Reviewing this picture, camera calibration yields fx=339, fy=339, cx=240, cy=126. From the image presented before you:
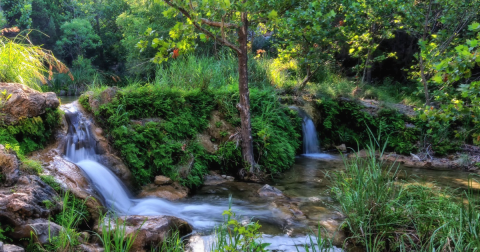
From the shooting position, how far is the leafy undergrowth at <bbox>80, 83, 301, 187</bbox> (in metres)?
6.32

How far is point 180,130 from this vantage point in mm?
7039

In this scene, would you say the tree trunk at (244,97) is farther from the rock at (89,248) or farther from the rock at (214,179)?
the rock at (89,248)

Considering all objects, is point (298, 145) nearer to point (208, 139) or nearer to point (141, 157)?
point (208, 139)

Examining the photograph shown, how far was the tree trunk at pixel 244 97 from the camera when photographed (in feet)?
21.8

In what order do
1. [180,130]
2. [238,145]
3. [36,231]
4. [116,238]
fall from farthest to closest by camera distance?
[238,145] → [180,130] → [36,231] → [116,238]

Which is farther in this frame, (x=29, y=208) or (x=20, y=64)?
(x=20, y=64)

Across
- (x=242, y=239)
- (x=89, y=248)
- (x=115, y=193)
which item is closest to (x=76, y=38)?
(x=115, y=193)

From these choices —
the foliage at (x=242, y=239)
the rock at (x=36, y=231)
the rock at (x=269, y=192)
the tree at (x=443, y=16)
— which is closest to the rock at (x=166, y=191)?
the rock at (x=269, y=192)

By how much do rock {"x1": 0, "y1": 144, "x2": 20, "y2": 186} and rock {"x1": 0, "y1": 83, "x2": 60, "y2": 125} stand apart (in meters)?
1.21

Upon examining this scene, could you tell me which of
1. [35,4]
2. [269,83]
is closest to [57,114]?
[269,83]

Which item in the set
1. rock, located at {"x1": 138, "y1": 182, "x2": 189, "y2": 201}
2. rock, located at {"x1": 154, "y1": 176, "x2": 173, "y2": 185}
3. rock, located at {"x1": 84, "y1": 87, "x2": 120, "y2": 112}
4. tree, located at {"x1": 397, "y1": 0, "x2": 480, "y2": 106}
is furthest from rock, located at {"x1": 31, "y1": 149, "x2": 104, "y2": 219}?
tree, located at {"x1": 397, "y1": 0, "x2": 480, "y2": 106}

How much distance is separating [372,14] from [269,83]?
12.3 ft

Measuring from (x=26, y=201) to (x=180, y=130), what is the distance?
3.73 m

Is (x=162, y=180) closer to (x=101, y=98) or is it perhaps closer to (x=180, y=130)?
(x=180, y=130)
